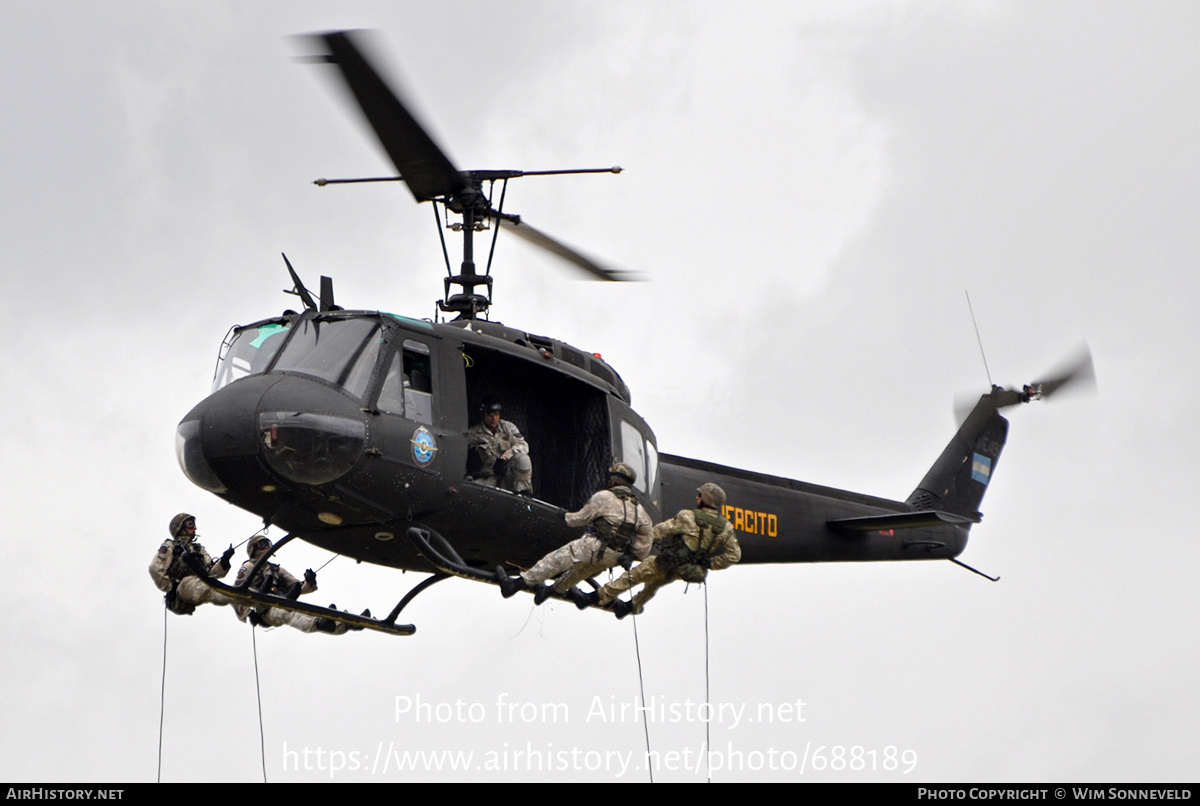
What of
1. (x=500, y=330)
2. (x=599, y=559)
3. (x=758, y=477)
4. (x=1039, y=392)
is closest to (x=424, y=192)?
(x=500, y=330)

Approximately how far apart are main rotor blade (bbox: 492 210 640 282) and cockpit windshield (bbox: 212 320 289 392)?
2926mm

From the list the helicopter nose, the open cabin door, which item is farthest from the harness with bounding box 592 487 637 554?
the helicopter nose

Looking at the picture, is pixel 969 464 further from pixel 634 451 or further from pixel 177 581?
pixel 177 581

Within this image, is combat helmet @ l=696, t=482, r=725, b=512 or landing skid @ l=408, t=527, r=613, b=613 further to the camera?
combat helmet @ l=696, t=482, r=725, b=512

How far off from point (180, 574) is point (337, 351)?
2680 mm

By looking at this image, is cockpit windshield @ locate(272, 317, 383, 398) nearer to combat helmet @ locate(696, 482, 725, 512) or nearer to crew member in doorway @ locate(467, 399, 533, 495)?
crew member in doorway @ locate(467, 399, 533, 495)

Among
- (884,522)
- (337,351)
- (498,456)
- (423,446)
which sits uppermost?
(884,522)

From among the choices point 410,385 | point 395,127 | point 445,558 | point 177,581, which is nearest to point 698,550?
point 445,558

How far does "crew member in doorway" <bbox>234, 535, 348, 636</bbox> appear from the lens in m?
14.0

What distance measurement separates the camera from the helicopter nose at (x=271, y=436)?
474 inches

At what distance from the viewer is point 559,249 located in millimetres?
15469
